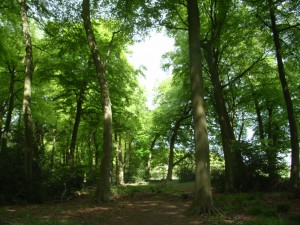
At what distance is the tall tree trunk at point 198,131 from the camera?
30.9 ft

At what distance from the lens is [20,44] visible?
20781mm

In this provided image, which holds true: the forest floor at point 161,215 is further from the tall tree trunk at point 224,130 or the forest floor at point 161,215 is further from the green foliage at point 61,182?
the green foliage at point 61,182

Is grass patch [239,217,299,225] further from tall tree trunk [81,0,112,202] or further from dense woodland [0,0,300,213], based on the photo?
tall tree trunk [81,0,112,202]

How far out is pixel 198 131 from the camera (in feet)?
33.0

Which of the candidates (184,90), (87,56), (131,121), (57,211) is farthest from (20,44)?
(57,211)

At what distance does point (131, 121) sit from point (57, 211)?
1575 centimetres

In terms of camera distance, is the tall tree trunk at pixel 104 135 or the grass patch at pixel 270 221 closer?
the grass patch at pixel 270 221

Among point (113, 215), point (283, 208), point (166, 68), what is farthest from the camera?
point (166, 68)

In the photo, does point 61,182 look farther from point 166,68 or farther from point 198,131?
point 166,68

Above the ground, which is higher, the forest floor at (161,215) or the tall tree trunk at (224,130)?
the tall tree trunk at (224,130)

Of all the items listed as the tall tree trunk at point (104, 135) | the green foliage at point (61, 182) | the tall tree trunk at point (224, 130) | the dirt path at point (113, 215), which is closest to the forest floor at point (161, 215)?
the dirt path at point (113, 215)

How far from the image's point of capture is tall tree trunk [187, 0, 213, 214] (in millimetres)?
9406

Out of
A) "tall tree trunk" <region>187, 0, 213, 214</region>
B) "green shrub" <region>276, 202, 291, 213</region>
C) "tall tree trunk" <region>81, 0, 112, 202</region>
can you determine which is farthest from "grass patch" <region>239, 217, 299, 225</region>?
"tall tree trunk" <region>81, 0, 112, 202</region>

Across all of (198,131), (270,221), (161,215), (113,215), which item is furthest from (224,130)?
(270,221)
